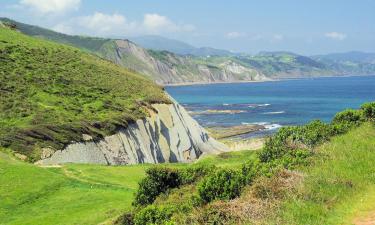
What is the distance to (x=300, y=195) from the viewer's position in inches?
535

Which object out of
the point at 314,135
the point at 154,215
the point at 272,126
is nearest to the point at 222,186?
the point at 154,215

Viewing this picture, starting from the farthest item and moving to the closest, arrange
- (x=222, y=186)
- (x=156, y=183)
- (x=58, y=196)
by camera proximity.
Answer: (x=58, y=196)
(x=156, y=183)
(x=222, y=186)

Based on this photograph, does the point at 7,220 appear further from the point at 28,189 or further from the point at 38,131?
the point at 38,131

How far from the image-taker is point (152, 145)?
67562 millimetres

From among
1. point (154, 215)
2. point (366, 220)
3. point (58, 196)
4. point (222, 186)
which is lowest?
point (58, 196)

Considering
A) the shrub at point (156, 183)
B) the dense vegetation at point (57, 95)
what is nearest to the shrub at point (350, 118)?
the shrub at point (156, 183)

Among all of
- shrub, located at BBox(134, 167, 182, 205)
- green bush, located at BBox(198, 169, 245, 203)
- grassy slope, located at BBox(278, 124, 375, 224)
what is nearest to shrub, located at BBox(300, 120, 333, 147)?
grassy slope, located at BBox(278, 124, 375, 224)

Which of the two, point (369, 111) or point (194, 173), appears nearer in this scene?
point (194, 173)

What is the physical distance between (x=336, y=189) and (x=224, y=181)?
Answer: 3.96m

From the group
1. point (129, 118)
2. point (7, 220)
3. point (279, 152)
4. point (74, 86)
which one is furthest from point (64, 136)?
point (279, 152)

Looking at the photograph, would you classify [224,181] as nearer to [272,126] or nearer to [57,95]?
[57,95]

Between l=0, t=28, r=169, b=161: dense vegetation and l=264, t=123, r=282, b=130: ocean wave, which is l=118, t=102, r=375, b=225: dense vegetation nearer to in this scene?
l=0, t=28, r=169, b=161: dense vegetation

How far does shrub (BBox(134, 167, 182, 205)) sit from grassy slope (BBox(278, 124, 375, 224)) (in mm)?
7326

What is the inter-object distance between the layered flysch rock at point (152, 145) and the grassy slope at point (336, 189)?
36123mm
